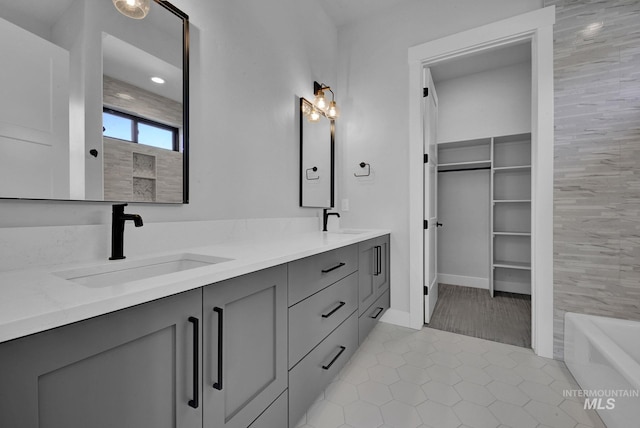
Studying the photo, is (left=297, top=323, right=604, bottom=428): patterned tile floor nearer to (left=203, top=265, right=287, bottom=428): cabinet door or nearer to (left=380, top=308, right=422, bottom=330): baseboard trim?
(left=380, top=308, right=422, bottom=330): baseboard trim

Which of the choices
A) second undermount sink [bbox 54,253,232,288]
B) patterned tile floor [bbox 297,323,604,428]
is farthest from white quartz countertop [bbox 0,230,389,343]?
patterned tile floor [bbox 297,323,604,428]

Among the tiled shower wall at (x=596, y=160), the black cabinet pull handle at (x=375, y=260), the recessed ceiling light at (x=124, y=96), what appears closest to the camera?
the recessed ceiling light at (x=124, y=96)

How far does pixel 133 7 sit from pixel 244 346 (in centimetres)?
140

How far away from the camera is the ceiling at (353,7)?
100 inches

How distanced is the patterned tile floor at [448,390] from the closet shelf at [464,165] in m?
2.12

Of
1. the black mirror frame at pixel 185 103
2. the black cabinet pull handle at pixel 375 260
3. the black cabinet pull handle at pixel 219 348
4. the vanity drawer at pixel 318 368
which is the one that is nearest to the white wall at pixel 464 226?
the black cabinet pull handle at pixel 375 260

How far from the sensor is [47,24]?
0.93m

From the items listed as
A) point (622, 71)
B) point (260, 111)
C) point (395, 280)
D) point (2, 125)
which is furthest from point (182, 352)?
point (622, 71)

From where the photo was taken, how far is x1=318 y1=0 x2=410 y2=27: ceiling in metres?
2.54

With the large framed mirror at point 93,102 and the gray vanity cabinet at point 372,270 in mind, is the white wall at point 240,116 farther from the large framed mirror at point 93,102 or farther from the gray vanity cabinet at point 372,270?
the gray vanity cabinet at point 372,270

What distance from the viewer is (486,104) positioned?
3.41 metres

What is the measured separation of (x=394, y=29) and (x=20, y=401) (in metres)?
3.14

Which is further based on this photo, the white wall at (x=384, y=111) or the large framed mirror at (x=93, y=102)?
the white wall at (x=384, y=111)

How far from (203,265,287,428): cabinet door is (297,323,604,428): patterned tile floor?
1.67 ft
